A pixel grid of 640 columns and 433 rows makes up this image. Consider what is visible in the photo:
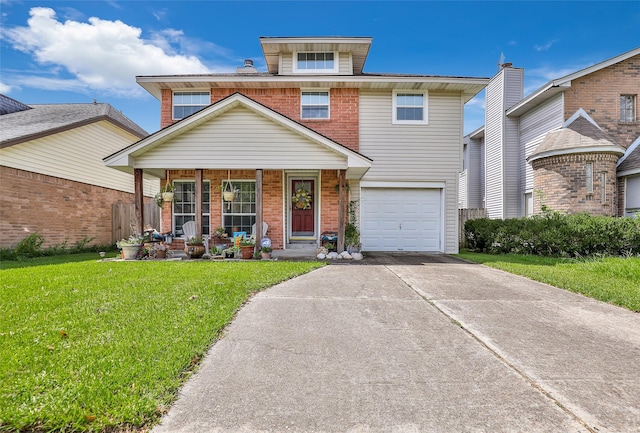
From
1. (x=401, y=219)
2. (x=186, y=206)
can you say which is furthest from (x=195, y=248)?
(x=401, y=219)

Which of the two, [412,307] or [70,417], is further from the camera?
[412,307]

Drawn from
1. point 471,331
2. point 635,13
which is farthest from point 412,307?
point 635,13

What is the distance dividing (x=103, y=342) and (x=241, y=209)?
26.8 ft

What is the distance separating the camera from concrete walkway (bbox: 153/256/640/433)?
2.05 meters

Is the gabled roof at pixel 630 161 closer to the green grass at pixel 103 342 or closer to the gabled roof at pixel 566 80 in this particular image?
the gabled roof at pixel 566 80

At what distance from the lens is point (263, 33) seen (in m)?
11.4

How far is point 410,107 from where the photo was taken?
11141 millimetres

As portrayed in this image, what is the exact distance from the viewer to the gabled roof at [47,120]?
404 inches

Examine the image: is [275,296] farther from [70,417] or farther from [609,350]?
[609,350]

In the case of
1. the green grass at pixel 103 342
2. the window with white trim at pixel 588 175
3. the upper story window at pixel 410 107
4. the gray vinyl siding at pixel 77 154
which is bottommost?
the green grass at pixel 103 342

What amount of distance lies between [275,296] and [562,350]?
3710 millimetres

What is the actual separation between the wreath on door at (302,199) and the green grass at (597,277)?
5874 millimetres

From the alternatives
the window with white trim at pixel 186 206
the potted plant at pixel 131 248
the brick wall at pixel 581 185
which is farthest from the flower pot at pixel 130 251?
the brick wall at pixel 581 185

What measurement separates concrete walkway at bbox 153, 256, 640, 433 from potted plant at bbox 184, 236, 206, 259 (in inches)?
197
